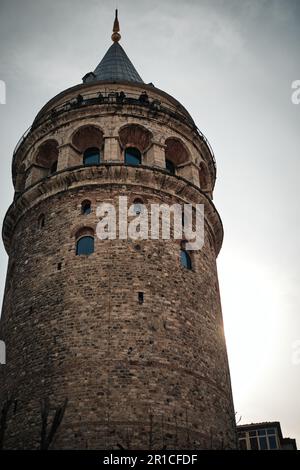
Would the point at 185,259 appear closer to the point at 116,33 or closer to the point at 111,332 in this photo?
the point at 111,332

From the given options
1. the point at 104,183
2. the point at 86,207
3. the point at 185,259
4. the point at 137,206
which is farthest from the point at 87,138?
the point at 185,259

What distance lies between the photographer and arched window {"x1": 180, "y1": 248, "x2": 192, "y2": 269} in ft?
65.1

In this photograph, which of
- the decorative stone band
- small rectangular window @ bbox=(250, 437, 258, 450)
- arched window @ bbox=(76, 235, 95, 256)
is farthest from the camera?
small rectangular window @ bbox=(250, 437, 258, 450)

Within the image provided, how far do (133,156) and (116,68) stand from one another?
728 cm

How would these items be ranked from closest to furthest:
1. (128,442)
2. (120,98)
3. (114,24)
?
(128,442) < (120,98) < (114,24)

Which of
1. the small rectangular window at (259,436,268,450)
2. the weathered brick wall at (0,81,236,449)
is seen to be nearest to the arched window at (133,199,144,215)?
the weathered brick wall at (0,81,236,449)

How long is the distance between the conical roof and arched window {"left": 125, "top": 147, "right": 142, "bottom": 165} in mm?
3832

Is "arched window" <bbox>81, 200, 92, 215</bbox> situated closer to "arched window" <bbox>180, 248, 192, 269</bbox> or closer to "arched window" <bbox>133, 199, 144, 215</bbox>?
"arched window" <bbox>133, 199, 144, 215</bbox>

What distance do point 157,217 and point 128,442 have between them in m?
7.78

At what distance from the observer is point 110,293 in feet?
57.7

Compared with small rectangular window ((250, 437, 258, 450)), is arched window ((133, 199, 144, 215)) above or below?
above

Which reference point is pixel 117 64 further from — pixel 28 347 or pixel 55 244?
pixel 28 347

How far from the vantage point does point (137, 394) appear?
51.9 ft

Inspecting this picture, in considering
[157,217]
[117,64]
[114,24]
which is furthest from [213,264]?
[114,24]
